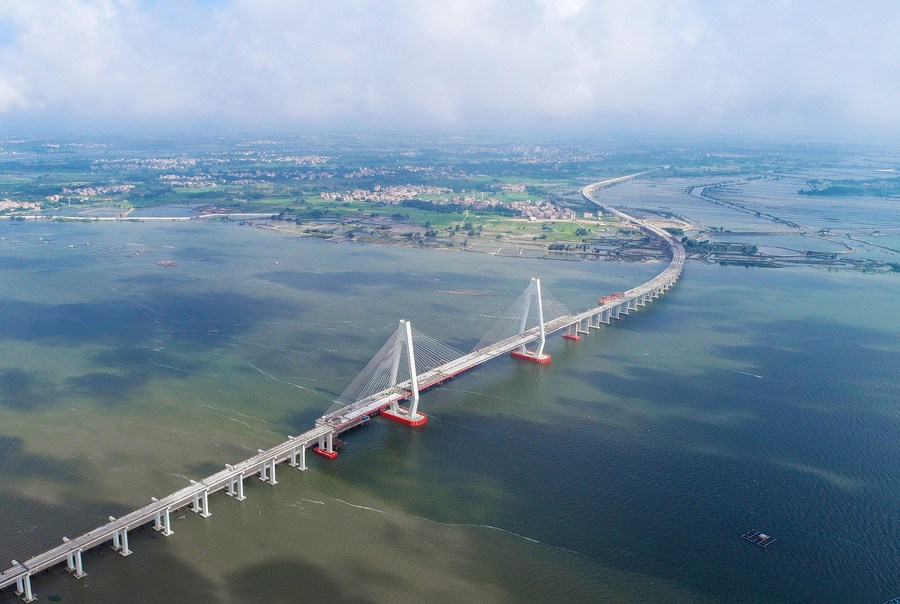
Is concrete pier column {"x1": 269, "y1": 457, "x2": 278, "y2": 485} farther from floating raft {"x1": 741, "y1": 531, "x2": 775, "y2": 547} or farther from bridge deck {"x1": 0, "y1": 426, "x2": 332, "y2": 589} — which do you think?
floating raft {"x1": 741, "y1": 531, "x2": 775, "y2": 547}

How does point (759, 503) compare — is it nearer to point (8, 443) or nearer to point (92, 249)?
point (8, 443)

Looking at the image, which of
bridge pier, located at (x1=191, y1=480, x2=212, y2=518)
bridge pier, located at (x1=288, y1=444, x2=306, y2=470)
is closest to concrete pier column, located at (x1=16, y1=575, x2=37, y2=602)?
bridge pier, located at (x1=191, y1=480, x2=212, y2=518)

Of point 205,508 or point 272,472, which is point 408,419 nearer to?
point 272,472

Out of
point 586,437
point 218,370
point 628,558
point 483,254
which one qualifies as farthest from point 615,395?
point 483,254

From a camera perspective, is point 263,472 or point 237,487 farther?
point 263,472

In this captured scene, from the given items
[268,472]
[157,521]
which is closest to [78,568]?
[157,521]

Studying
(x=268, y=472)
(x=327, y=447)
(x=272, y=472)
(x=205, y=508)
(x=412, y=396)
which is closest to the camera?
(x=205, y=508)
